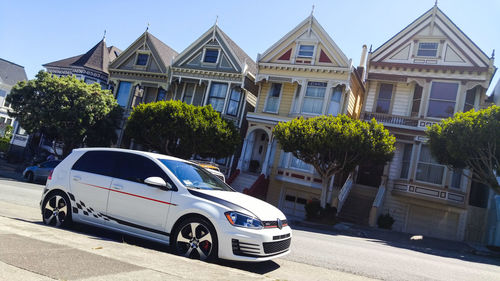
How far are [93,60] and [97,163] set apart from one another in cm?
2822

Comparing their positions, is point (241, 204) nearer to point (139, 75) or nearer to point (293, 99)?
point (293, 99)

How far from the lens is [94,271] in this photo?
155 inches

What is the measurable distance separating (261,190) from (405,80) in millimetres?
10465

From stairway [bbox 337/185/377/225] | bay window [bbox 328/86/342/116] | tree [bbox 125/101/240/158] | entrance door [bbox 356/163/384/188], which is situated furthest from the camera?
bay window [bbox 328/86/342/116]

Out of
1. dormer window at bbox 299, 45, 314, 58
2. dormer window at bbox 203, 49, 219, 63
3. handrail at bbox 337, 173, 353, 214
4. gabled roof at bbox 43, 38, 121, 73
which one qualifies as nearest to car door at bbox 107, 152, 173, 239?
handrail at bbox 337, 173, 353, 214

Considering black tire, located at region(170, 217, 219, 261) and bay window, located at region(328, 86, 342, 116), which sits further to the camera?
bay window, located at region(328, 86, 342, 116)

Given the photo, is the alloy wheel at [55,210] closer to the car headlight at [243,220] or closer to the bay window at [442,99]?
the car headlight at [243,220]

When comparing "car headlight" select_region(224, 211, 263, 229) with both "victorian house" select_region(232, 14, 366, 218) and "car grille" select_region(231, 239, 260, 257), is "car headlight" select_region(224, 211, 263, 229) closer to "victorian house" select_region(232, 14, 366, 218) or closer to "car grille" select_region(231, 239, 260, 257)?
"car grille" select_region(231, 239, 260, 257)

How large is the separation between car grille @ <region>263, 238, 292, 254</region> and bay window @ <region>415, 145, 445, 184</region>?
56.0ft

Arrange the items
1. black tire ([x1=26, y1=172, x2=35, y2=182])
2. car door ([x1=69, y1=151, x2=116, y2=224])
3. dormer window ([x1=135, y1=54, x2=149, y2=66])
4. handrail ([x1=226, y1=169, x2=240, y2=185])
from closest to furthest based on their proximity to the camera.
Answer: car door ([x1=69, y1=151, x2=116, y2=224]) < black tire ([x1=26, y1=172, x2=35, y2=182]) < handrail ([x1=226, y1=169, x2=240, y2=185]) < dormer window ([x1=135, y1=54, x2=149, y2=66])

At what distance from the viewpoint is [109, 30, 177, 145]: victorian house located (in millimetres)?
29250

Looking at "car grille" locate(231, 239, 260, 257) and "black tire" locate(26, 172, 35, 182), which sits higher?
"car grille" locate(231, 239, 260, 257)

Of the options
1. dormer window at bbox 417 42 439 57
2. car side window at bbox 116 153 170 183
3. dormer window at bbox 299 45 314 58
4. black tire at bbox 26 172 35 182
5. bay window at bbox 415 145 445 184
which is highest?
dormer window at bbox 417 42 439 57

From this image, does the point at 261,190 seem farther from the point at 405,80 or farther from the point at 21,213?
the point at 21,213
